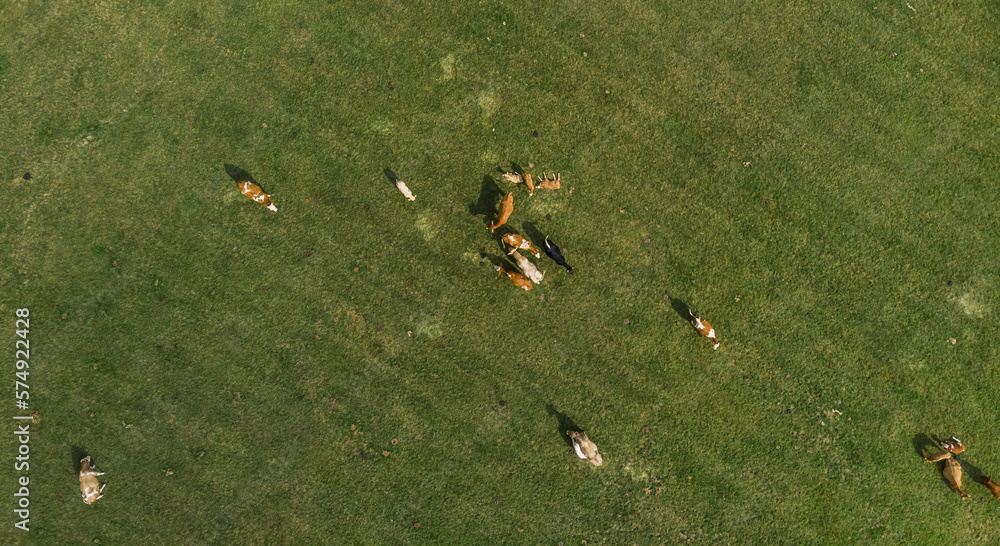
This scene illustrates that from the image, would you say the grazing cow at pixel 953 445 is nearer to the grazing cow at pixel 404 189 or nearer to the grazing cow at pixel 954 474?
the grazing cow at pixel 954 474

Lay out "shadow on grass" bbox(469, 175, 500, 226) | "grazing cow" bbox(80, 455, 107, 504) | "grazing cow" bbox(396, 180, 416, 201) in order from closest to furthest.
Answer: "grazing cow" bbox(80, 455, 107, 504) < "grazing cow" bbox(396, 180, 416, 201) < "shadow on grass" bbox(469, 175, 500, 226)

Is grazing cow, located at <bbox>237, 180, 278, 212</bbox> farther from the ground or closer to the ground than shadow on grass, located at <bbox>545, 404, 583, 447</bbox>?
farther from the ground

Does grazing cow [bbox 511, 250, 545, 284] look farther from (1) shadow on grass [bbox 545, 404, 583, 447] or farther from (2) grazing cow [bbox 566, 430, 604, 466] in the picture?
(2) grazing cow [bbox 566, 430, 604, 466]

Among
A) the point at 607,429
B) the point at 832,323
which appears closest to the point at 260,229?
the point at 607,429

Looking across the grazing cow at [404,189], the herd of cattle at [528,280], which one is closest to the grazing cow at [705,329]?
the herd of cattle at [528,280]

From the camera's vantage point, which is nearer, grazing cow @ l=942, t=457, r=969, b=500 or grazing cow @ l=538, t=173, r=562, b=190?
grazing cow @ l=942, t=457, r=969, b=500

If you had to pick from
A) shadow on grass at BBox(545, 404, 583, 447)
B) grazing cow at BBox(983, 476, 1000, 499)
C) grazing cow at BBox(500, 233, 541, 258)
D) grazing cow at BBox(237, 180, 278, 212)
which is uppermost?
grazing cow at BBox(983, 476, 1000, 499)

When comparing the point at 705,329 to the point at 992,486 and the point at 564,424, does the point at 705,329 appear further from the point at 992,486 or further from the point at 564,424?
the point at 992,486

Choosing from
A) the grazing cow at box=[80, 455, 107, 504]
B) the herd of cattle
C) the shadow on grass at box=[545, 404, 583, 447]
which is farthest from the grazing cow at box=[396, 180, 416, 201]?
the grazing cow at box=[80, 455, 107, 504]
